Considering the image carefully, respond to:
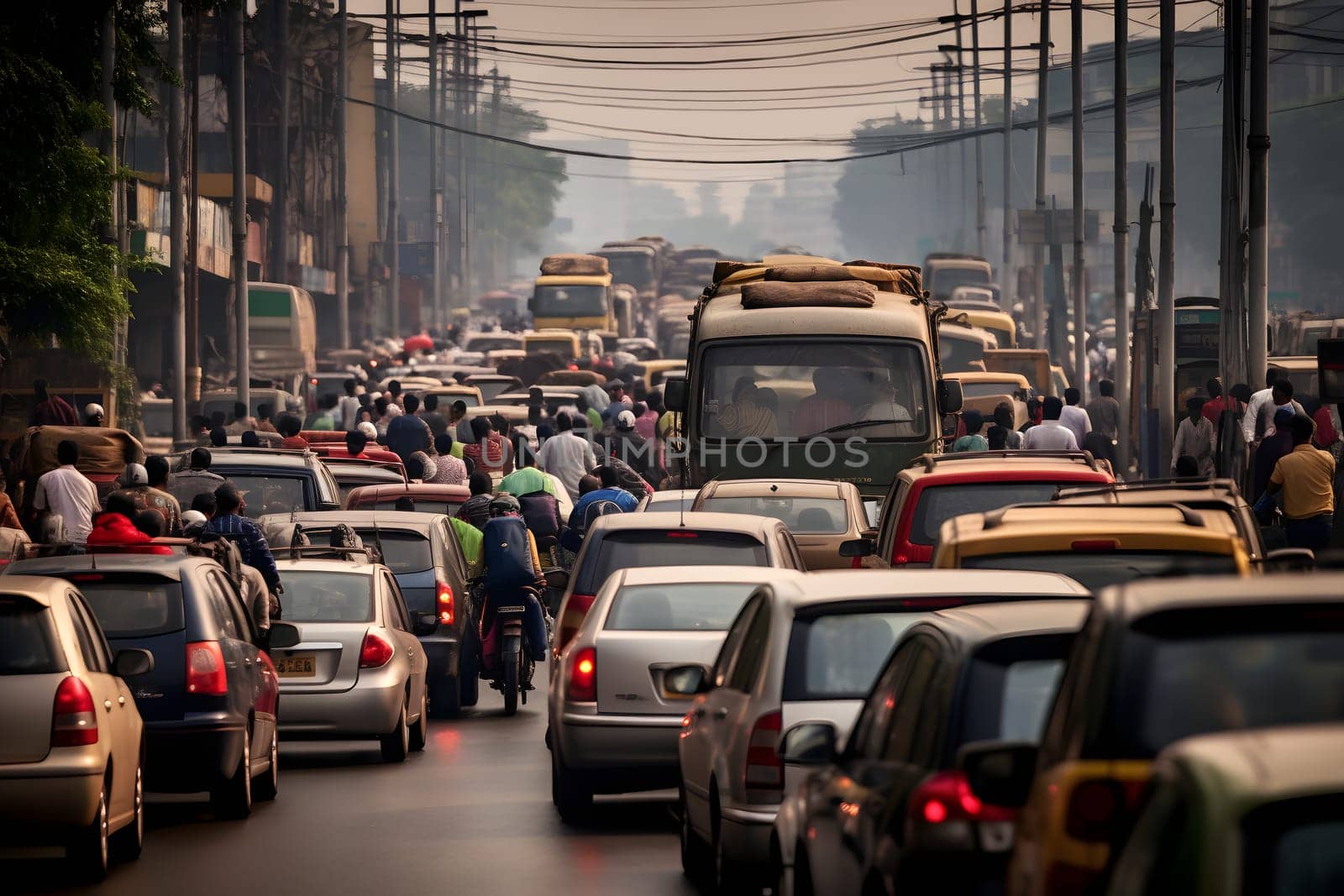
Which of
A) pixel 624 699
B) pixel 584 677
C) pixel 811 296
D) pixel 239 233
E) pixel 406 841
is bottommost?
pixel 406 841

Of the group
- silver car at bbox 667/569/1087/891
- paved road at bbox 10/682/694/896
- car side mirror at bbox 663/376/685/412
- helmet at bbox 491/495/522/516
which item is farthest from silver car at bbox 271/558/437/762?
car side mirror at bbox 663/376/685/412

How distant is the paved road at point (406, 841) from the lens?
10766 millimetres

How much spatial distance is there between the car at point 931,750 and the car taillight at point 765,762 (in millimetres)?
1608

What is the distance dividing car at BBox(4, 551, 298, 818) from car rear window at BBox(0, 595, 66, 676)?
1.85 metres

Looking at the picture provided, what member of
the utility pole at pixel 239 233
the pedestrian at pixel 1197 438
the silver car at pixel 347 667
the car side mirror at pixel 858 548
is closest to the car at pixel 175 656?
the silver car at pixel 347 667

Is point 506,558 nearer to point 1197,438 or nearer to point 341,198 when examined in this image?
point 1197,438

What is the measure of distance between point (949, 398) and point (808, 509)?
308cm

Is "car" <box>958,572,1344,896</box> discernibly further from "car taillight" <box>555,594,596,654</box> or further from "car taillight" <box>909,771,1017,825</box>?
"car taillight" <box>555,594,596,654</box>

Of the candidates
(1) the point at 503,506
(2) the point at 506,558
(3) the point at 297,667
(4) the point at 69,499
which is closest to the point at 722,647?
(3) the point at 297,667

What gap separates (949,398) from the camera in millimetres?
21891

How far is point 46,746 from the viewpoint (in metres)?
10.5

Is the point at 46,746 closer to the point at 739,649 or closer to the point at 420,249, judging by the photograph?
the point at 739,649

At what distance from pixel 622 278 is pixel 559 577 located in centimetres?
7745

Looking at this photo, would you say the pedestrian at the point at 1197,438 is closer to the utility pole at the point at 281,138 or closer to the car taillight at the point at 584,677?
the car taillight at the point at 584,677
